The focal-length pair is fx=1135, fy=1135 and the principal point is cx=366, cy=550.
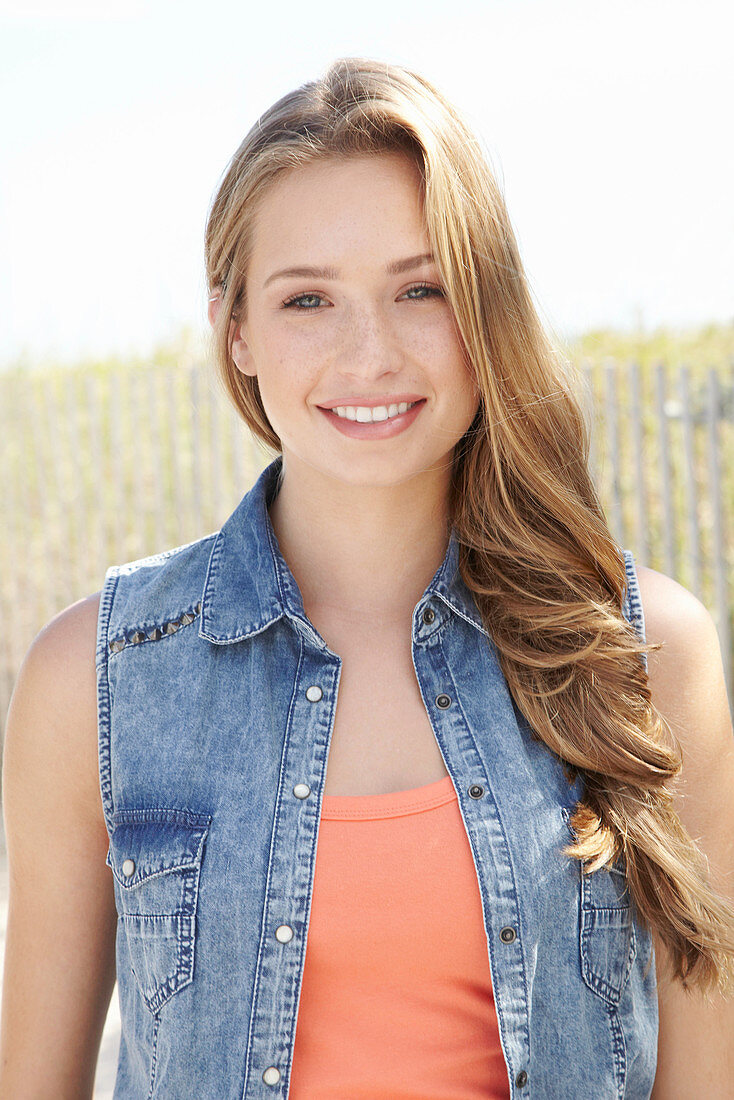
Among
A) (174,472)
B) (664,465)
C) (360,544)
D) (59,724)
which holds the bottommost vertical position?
(59,724)

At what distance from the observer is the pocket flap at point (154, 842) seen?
5.50ft

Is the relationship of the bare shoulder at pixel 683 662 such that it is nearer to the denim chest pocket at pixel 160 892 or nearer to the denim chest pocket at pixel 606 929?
the denim chest pocket at pixel 606 929

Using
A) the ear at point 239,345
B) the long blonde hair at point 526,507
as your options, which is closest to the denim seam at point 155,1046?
the long blonde hair at point 526,507

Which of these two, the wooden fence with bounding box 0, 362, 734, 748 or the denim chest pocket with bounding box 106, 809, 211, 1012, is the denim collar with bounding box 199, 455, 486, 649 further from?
the wooden fence with bounding box 0, 362, 734, 748

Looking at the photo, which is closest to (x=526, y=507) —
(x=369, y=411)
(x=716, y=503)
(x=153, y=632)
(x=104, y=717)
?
(x=369, y=411)

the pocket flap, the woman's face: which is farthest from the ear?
the pocket flap

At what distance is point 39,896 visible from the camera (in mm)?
1783

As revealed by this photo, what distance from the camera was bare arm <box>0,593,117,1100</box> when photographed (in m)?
1.77

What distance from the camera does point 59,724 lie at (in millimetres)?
1779

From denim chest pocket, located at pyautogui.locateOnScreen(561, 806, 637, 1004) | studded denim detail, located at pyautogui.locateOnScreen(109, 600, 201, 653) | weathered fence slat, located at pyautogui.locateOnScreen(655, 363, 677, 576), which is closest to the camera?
denim chest pocket, located at pyautogui.locateOnScreen(561, 806, 637, 1004)

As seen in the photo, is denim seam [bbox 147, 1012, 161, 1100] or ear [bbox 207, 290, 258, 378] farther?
ear [bbox 207, 290, 258, 378]

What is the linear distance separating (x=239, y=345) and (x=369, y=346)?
33 cm

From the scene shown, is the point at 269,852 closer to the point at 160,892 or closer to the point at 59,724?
the point at 160,892

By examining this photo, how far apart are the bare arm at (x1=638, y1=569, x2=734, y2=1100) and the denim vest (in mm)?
60
